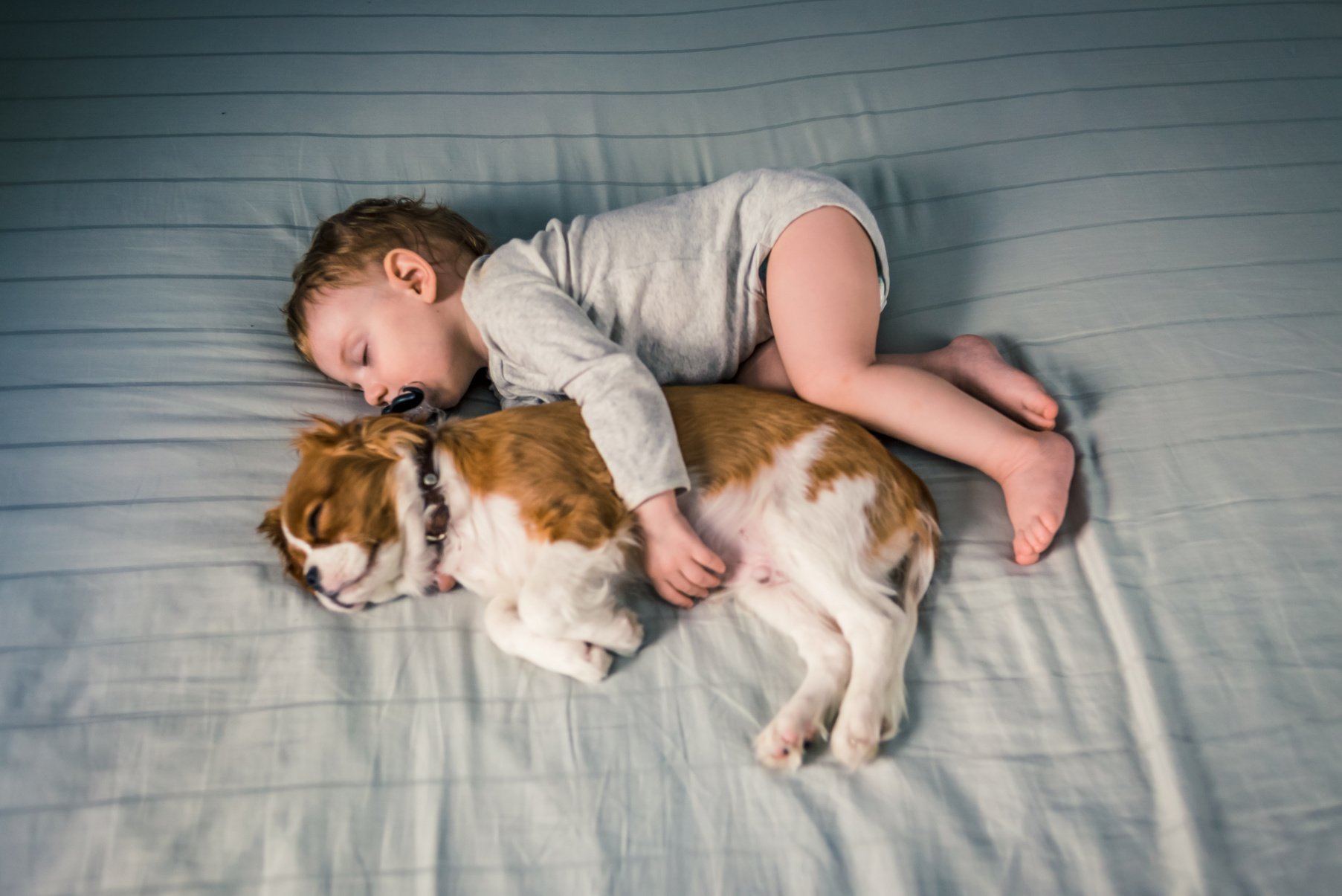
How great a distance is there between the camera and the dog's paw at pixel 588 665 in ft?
3.70

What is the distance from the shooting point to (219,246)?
1.65 m

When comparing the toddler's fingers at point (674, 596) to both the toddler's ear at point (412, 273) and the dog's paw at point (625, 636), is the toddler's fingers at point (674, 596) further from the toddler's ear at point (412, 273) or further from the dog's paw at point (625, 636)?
the toddler's ear at point (412, 273)

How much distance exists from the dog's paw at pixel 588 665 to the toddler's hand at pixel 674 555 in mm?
126

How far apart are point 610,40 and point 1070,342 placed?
3.82ft

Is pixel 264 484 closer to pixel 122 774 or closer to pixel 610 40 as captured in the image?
pixel 122 774

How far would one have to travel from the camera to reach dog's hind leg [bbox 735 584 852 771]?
1.06 m

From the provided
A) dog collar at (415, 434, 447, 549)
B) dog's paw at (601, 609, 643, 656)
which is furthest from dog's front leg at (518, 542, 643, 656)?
dog collar at (415, 434, 447, 549)

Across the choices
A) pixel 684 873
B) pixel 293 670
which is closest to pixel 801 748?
pixel 684 873

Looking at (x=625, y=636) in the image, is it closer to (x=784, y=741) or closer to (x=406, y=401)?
(x=784, y=741)

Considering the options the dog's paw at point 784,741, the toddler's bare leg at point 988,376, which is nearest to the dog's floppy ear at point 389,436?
the dog's paw at point 784,741

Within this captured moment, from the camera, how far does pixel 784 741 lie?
1.06 m

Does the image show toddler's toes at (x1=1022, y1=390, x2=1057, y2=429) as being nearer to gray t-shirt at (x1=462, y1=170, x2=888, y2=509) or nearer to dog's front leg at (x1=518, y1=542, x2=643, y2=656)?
gray t-shirt at (x1=462, y1=170, x2=888, y2=509)

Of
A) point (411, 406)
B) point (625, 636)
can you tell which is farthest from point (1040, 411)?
point (411, 406)

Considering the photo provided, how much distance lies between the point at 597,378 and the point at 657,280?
27 centimetres
